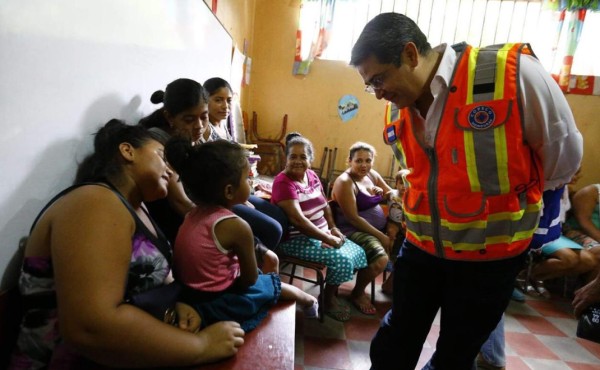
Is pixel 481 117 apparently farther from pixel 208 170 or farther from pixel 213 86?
pixel 213 86

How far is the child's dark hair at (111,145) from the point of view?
0.90 m

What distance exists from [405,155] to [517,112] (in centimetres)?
38

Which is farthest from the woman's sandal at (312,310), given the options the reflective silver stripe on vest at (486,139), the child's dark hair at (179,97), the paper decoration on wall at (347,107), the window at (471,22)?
the window at (471,22)

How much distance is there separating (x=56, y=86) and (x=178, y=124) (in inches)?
24.3

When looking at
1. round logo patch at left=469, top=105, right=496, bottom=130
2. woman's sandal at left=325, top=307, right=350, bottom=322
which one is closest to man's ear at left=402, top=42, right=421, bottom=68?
round logo patch at left=469, top=105, right=496, bottom=130

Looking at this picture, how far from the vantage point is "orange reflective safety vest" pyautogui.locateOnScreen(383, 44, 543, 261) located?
0.94 metres

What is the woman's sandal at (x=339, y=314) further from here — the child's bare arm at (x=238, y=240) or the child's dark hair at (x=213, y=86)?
the child's dark hair at (x=213, y=86)

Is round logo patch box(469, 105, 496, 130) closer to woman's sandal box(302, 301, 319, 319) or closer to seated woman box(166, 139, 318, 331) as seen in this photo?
seated woman box(166, 139, 318, 331)

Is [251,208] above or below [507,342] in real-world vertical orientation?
above

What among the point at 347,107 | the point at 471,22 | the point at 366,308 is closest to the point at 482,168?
the point at 366,308

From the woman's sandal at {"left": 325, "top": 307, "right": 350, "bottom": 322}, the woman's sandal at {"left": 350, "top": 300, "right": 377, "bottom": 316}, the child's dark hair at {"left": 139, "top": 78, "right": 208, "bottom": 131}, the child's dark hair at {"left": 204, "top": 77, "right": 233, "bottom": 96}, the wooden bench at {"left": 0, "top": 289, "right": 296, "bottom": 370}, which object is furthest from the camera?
the woman's sandal at {"left": 350, "top": 300, "right": 377, "bottom": 316}

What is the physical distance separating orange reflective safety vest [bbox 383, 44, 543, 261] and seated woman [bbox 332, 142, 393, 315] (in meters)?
1.44

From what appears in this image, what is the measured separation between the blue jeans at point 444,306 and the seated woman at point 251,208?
79cm

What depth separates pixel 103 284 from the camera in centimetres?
70
